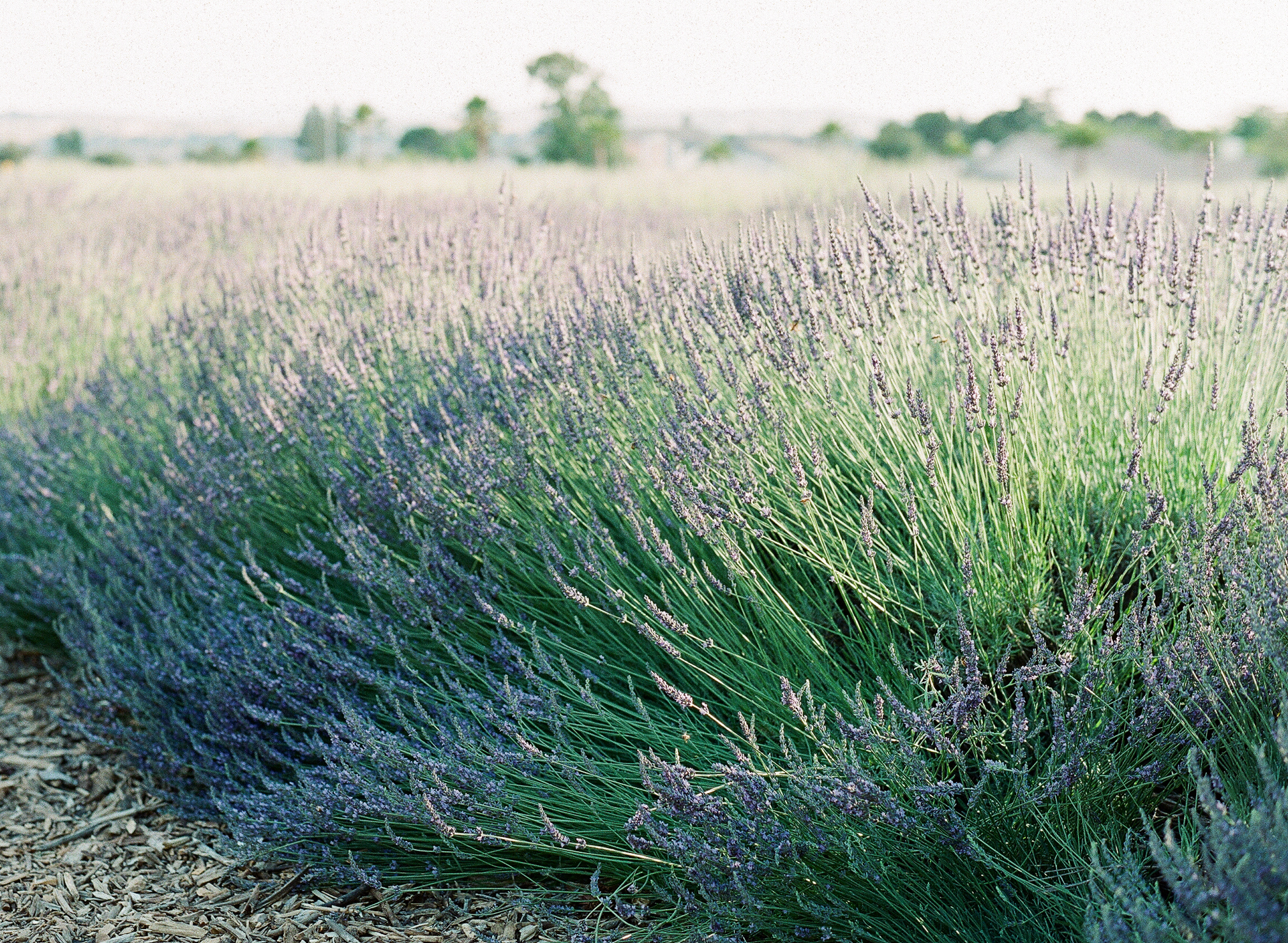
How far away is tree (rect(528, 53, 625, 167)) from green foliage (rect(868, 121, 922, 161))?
1027 cm

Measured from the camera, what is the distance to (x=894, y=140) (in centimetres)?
4812

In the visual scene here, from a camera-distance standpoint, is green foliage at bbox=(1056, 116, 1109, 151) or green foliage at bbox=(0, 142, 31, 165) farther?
green foliage at bbox=(0, 142, 31, 165)

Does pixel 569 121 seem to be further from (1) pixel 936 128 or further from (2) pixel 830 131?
(1) pixel 936 128

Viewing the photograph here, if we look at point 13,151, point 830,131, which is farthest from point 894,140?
point 13,151

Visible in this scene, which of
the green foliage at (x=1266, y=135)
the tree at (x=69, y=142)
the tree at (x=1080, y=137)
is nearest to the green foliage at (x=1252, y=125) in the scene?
the green foliage at (x=1266, y=135)

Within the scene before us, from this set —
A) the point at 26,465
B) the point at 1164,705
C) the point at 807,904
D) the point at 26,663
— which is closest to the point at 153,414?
the point at 26,465

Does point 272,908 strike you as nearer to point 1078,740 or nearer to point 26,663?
point 1078,740

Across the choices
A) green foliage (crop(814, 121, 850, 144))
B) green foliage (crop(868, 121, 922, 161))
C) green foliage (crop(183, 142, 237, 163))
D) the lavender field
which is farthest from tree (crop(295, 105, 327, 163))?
the lavender field

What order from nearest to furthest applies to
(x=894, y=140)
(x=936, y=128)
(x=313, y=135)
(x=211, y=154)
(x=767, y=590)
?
1. (x=767, y=590)
2. (x=211, y=154)
3. (x=894, y=140)
4. (x=936, y=128)
5. (x=313, y=135)

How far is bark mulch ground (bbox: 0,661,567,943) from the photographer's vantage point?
2023mm

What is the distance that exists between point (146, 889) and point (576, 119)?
42.7m

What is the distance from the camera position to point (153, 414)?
3.89m

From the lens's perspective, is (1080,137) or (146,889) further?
(1080,137)

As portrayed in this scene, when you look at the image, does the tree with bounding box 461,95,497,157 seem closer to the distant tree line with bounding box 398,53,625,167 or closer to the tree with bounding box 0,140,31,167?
the distant tree line with bounding box 398,53,625,167
